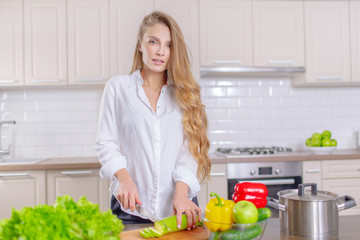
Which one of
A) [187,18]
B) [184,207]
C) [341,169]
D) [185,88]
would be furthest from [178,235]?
[187,18]

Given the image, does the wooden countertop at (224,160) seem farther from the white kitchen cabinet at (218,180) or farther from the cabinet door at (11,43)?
the cabinet door at (11,43)

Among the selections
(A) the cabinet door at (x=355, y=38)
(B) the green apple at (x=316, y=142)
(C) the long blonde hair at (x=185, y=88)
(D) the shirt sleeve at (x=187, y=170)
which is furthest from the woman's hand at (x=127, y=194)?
(A) the cabinet door at (x=355, y=38)

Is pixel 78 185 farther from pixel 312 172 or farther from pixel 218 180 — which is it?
pixel 312 172

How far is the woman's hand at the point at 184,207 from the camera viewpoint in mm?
1090

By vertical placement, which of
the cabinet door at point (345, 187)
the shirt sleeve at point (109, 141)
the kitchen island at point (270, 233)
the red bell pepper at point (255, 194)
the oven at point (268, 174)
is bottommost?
the cabinet door at point (345, 187)

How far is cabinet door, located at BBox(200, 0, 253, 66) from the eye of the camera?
10.1ft

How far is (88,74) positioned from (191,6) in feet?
3.64

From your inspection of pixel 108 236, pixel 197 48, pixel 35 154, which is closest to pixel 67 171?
pixel 35 154

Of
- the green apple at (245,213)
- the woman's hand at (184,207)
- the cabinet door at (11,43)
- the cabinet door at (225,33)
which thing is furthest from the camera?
the cabinet door at (225,33)

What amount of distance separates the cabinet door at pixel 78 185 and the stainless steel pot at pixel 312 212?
1.96 m

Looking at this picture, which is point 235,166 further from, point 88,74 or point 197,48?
point 88,74

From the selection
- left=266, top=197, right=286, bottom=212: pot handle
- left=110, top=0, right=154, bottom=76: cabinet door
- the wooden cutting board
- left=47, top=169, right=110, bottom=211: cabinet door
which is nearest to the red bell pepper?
left=266, top=197, right=286, bottom=212: pot handle

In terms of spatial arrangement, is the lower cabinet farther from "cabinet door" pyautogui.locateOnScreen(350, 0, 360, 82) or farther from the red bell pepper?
"cabinet door" pyautogui.locateOnScreen(350, 0, 360, 82)

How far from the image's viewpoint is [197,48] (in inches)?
120
